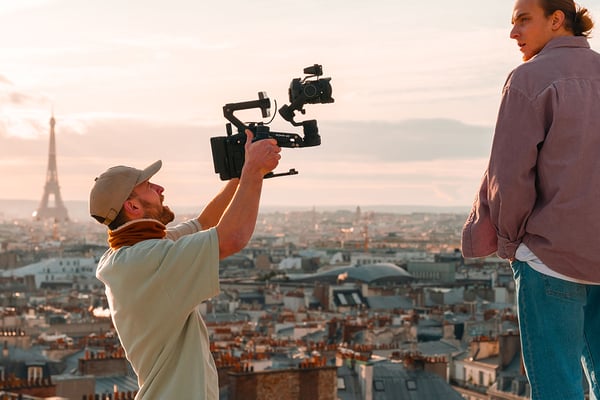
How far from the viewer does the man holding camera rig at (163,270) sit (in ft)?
12.4

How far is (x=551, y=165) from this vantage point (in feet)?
12.1

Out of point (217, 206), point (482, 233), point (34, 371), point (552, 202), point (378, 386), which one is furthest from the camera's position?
point (34, 371)

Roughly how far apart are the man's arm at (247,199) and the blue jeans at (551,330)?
0.74 meters

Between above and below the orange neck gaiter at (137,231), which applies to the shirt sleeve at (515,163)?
above

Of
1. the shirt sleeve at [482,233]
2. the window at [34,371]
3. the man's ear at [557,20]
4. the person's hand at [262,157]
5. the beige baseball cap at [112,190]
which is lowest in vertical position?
the window at [34,371]

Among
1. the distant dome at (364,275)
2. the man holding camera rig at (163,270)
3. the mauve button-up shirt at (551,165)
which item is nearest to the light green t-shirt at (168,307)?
the man holding camera rig at (163,270)

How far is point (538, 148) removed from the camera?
148 inches

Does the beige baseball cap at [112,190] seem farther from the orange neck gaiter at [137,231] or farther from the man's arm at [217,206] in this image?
the man's arm at [217,206]

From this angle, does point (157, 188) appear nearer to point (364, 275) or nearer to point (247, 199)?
point (247, 199)

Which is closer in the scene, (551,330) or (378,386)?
(551,330)

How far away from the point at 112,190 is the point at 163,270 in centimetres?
33

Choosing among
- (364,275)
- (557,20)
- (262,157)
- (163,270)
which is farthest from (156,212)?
(364,275)

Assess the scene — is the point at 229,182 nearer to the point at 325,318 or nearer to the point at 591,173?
the point at 591,173

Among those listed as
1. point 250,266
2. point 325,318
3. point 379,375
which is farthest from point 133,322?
point 250,266
